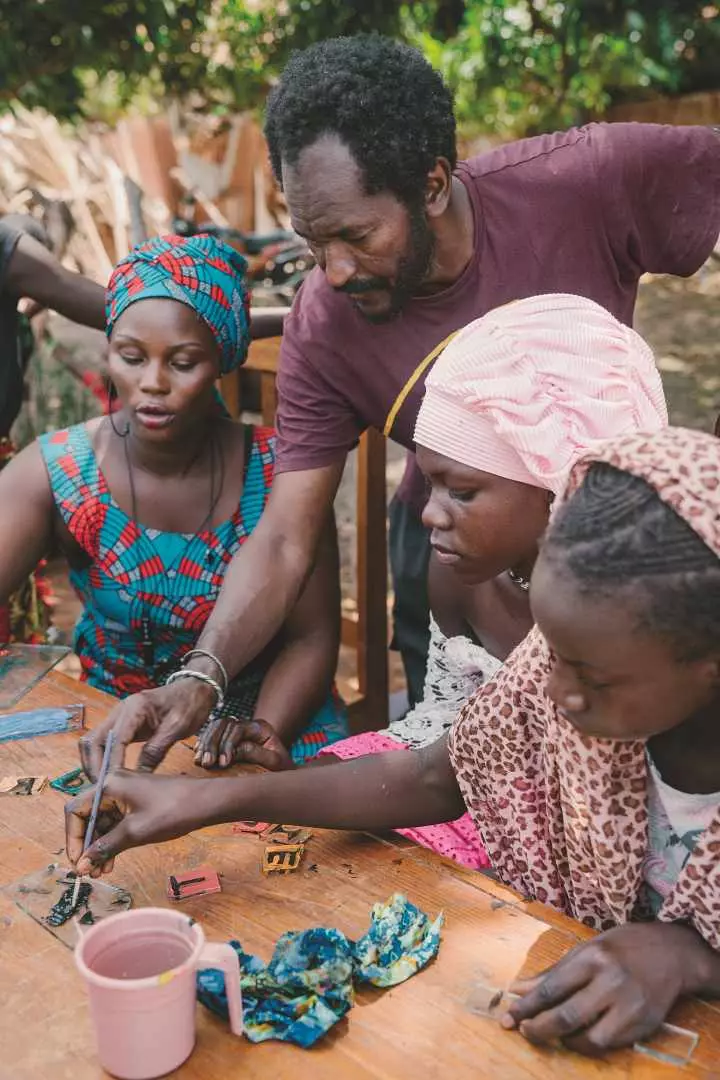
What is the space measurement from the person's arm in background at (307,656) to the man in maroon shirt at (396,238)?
214 millimetres

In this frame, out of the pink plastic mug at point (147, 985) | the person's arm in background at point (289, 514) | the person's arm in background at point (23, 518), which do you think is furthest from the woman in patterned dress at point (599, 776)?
the person's arm in background at point (23, 518)

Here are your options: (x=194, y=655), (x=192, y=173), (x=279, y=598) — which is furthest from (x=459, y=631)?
(x=192, y=173)

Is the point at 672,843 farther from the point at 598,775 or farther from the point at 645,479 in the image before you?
the point at 645,479

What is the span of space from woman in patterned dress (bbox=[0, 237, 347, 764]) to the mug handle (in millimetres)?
1158

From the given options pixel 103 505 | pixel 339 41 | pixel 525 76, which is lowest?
pixel 103 505

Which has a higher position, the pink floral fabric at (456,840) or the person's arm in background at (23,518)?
the person's arm in background at (23,518)

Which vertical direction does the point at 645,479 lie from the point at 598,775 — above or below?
above

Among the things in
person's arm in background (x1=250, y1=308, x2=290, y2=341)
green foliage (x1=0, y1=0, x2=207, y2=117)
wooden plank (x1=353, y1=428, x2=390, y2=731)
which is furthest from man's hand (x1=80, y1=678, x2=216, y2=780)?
green foliage (x1=0, y1=0, x2=207, y2=117)

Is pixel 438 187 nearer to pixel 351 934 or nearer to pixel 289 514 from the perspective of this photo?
pixel 289 514

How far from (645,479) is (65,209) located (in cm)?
473

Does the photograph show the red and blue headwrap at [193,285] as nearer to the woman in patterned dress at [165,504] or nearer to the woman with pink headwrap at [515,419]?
the woman in patterned dress at [165,504]

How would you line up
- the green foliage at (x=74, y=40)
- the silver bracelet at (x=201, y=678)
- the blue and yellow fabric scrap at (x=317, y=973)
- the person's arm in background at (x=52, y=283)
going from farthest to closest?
the green foliage at (x=74, y=40) → the person's arm in background at (x=52, y=283) → the silver bracelet at (x=201, y=678) → the blue and yellow fabric scrap at (x=317, y=973)

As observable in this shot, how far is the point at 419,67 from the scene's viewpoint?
6.89 ft

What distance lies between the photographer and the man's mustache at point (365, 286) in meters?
2.04
